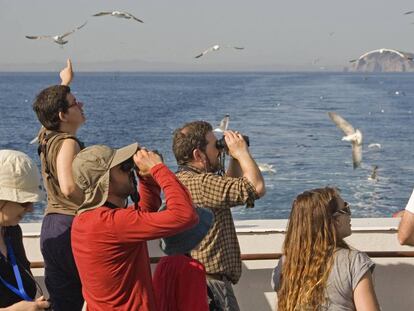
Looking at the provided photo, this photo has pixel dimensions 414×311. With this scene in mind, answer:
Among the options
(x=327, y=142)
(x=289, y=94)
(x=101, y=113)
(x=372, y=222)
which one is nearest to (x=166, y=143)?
(x=327, y=142)

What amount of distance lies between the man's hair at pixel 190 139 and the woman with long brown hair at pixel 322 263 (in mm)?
502

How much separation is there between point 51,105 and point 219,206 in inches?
33.1

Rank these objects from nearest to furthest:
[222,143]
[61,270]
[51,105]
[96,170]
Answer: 1. [96,170]
2. [222,143]
3. [61,270]
4. [51,105]

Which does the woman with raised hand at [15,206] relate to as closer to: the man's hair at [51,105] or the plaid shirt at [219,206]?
the plaid shirt at [219,206]

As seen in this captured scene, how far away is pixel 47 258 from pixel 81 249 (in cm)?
68

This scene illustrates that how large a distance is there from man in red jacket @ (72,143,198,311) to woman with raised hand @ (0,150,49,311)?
0.15 m

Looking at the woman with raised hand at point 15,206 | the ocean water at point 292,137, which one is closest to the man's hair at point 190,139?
the woman with raised hand at point 15,206

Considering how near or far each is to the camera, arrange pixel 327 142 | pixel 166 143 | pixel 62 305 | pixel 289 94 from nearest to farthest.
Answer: pixel 62 305, pixel 166 143, pixel 327 142, pixel 289 94

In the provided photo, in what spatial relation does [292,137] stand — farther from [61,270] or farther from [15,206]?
[15,206]

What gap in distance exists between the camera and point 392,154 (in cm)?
2755

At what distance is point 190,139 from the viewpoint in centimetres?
271

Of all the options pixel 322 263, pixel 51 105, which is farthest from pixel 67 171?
pixel 322 263

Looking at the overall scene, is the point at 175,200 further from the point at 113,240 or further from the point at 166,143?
the point at 166,143

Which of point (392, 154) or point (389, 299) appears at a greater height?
point (389, 299)
